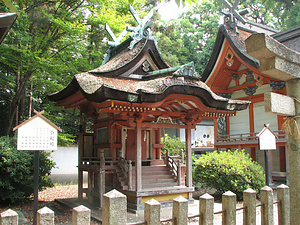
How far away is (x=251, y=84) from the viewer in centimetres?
1605

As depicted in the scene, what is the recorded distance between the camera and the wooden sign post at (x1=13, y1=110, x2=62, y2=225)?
19.4 ft

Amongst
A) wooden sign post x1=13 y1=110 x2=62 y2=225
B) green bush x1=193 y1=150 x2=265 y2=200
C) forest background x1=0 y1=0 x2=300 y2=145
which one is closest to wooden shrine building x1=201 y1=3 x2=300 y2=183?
forest background x1=0 y1=0 x2=300 y2=145

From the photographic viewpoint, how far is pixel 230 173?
36.1 feet

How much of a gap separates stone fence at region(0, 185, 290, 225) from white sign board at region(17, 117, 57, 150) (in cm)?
303

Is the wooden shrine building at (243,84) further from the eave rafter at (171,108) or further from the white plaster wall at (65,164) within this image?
the white plaster wall at (65,164)

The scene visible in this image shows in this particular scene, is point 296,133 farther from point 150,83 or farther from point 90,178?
point 90,178

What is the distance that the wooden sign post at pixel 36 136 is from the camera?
19.4 feet

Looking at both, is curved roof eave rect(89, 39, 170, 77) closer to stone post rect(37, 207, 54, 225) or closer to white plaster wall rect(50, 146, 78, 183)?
stone post rect(37, 207, 54, 225)

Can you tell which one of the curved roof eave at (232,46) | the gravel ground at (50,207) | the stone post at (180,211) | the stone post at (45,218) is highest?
the curved roof eave at (232,46)

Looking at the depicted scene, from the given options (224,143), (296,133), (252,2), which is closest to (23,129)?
(296,133)

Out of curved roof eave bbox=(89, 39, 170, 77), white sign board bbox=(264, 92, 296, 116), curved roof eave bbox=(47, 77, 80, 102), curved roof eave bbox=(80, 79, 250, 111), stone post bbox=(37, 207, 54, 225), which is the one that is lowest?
stone post bbox=(37, 207, 54, 225)

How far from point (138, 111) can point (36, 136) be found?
3.49 m

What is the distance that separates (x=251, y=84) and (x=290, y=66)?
12.1 meters

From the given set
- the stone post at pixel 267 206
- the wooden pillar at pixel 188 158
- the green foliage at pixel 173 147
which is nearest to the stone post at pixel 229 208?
the stone post at pixel 267 206
